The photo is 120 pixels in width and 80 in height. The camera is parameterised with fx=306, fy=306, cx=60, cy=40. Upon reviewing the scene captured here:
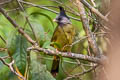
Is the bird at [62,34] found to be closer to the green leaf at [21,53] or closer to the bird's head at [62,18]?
the bird's head at [62,18]

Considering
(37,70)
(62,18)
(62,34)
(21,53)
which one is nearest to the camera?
(37,70)

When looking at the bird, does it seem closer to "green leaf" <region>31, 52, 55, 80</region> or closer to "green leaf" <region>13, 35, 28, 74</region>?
"green leaf" <region>13, 35, 28, 74</region>

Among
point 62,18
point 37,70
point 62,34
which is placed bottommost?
point 62,34

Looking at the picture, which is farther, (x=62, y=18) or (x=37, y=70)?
(x=62, y=18)

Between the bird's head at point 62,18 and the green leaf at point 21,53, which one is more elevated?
the green leaf at point 21,53

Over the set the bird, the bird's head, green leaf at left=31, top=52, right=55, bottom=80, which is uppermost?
green leaf at left=31, top=52, right=55, bottom=80

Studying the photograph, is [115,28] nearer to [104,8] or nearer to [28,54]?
[28,54]

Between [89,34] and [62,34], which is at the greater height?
[89,34]

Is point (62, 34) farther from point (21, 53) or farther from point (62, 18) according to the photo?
point (21, 53)

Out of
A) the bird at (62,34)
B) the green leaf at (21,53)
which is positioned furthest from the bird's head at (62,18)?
the green leaf at (21,53)

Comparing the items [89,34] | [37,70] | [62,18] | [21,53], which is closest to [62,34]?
[62,18]

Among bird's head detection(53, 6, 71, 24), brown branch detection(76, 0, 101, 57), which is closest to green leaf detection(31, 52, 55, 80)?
brown branch detection(76, 0, 101, 57)

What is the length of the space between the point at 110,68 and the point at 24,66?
131cm

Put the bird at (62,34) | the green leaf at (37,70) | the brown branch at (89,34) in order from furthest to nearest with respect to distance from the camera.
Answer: the bird at (62,34) < the brown branch at (89,34) < the green leaf at (37,70)
